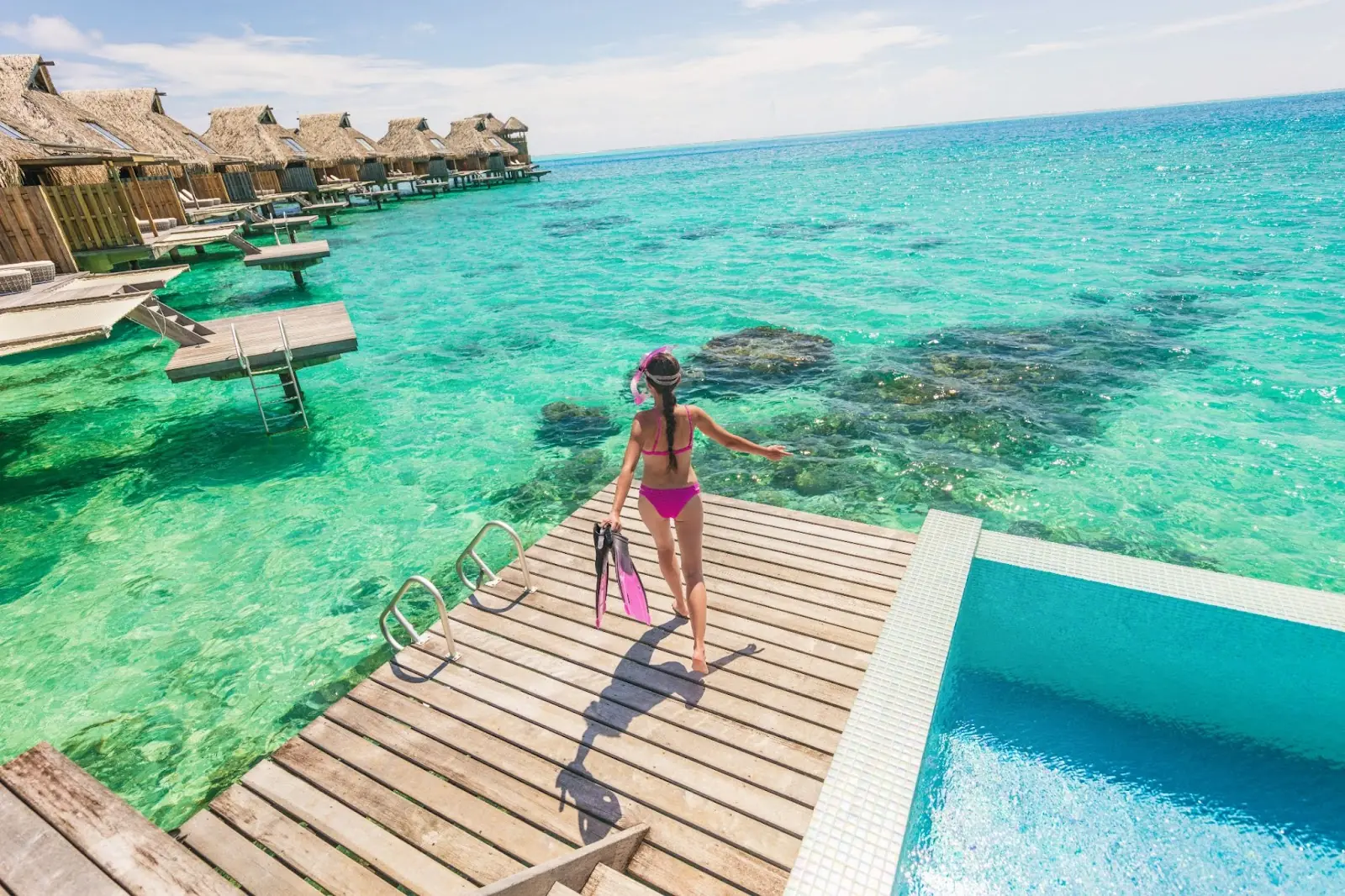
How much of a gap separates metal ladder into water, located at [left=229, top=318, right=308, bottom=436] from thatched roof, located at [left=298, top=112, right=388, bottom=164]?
5328cm

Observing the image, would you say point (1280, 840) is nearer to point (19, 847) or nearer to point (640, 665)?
point (640, 665)

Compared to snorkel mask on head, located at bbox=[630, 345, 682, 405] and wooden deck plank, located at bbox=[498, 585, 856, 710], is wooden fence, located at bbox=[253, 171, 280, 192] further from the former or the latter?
snorkel mask on head, located at bbox=[630, 345, 682, 405]

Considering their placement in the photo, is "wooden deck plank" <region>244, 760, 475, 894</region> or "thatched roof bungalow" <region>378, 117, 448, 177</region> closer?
"wooden deck plank" <region>244, 760, 475, 894</region>

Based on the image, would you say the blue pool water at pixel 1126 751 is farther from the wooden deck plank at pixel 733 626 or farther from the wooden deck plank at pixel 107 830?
the wooden deck plank at pixel 107 830

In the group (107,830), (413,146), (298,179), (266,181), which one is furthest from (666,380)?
(413,146)

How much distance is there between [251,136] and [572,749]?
193 ft

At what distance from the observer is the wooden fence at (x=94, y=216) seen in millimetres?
20047

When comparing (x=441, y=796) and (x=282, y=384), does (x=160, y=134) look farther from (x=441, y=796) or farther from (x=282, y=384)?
(x=441, y=796)

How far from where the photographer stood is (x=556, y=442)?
38.7ft

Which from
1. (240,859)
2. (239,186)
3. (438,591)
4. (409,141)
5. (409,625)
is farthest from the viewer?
(409,141)

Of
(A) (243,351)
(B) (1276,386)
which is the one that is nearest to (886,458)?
(B) (1276,386)

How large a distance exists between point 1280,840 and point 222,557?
1120cm

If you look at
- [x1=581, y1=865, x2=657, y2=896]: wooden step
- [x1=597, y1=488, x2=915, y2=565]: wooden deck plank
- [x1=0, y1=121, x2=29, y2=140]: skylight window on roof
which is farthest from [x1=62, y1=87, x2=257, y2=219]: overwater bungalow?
[x1=581, y1=865, x2=657, y2=896]: wooden step

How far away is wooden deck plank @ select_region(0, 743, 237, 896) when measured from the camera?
2588 mm
